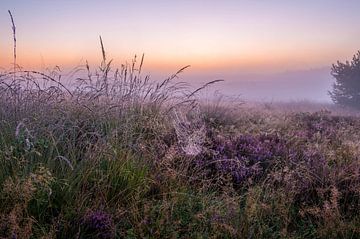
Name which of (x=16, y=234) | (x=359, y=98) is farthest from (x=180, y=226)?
(x=359, y=98)

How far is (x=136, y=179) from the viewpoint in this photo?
13.5 ft

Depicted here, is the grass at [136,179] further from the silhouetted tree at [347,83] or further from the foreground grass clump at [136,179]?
the silhouetted tree at [347,83]

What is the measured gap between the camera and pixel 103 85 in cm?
520

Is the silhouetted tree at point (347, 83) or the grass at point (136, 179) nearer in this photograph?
the grass at point (136, 179)

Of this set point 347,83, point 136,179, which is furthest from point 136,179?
point 347,83

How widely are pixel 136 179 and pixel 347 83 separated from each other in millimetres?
34501

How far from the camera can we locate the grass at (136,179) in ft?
11.0

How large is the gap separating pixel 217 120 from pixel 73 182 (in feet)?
23.0

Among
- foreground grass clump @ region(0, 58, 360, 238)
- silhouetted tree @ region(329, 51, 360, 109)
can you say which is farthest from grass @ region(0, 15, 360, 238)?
silhouetted tree @ region(329, 51, 360, 109)

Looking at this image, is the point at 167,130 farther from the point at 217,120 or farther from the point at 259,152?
the point at 217,120

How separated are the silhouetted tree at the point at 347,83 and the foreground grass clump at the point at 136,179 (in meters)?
30.7

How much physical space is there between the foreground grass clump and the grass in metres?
0.01

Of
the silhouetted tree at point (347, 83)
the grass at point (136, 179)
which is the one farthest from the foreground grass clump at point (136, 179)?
the silhouetted tree at point (347, 83)

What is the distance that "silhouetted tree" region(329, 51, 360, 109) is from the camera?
3388cm
